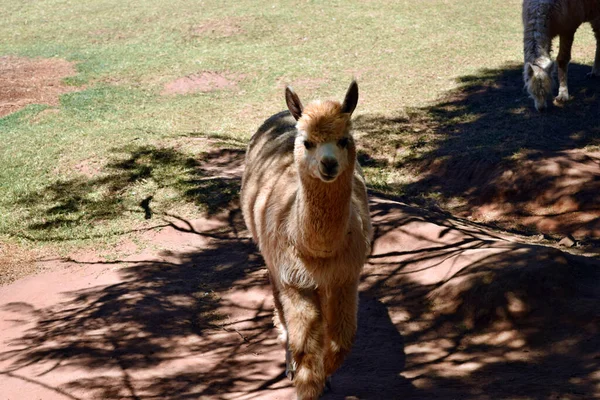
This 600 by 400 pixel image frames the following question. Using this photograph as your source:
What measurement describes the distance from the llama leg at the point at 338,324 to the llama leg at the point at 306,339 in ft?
0.34

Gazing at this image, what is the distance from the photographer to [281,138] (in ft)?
20.5

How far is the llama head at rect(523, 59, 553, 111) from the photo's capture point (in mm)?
10750

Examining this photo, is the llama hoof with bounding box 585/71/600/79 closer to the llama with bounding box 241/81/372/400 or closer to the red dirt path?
the red dirt path

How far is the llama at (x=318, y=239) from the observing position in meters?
4.34

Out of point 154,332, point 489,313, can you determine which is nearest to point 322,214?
point 489,313

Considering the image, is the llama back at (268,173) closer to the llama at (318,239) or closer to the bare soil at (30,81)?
the llama at (318,239)

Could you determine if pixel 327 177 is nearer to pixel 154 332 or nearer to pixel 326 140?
pixel 326 140

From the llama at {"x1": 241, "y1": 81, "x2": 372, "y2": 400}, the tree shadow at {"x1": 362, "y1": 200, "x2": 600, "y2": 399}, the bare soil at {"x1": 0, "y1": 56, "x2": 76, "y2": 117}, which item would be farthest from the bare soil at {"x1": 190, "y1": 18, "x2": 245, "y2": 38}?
the llama at {"x1": 241, "y1": 81, "x2": 372, "y2": 400}

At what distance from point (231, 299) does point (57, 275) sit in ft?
8.09

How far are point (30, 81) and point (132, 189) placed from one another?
762 cm

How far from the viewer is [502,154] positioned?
9.91m

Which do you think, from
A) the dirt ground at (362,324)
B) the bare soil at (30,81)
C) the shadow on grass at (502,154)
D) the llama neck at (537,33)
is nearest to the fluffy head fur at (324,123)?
the dirt ground at (362,324)

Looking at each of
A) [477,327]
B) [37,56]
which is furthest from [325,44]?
[477,327]

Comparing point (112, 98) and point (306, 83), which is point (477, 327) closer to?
point (306, 83)
